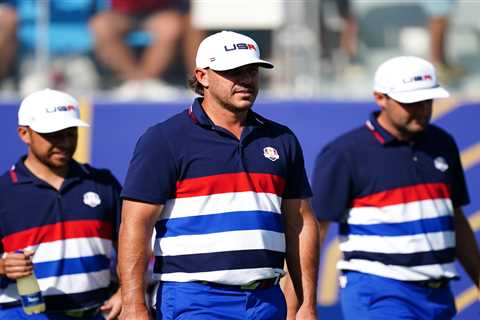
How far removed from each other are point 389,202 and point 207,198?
1836 mm

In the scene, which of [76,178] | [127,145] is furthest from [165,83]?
[76,178]

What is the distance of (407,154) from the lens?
6727 millimetres

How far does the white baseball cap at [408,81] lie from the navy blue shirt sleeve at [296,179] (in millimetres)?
1443

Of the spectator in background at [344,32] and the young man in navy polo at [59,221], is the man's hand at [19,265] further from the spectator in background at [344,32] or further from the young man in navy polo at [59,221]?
the spectator in background at [344,32]

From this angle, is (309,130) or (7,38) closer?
(309,130)

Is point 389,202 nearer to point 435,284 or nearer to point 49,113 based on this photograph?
point 435,284

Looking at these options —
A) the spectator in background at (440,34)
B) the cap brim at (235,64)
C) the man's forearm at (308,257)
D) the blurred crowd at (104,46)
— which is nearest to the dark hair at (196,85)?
the cap brim at (235,64)

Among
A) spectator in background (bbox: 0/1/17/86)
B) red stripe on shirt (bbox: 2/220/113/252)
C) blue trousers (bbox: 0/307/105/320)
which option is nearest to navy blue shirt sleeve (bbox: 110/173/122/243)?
red stripe on shirt (bbox: 2/220/113/252)

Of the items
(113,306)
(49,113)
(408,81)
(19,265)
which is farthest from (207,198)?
(408,81)

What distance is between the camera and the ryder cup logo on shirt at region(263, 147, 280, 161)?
5162 millimetres

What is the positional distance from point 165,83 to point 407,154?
3559 mm

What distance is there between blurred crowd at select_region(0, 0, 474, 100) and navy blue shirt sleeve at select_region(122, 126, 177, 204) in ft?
15.5

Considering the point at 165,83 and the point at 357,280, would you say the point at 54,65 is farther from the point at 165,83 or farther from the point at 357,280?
the point at 357,280

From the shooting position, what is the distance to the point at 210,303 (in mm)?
5008
